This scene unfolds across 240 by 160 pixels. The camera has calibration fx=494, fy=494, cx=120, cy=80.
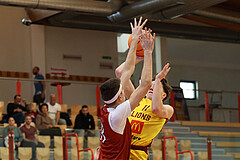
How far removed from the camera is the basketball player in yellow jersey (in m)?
4.70

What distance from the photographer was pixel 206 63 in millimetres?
21969

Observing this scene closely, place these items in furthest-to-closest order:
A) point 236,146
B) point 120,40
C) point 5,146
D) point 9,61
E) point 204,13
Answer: point 120,40
point 9,61
point 204,13
point 236,146
point 5,146

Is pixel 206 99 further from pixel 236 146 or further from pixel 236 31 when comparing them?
pixel 236 146

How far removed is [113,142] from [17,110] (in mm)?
8826

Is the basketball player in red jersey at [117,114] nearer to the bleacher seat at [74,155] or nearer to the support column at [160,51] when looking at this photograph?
the bleacher seat at [74,155]

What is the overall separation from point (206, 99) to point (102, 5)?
5337mm

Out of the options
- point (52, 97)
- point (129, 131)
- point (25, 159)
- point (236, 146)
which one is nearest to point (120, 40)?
point (52, 97)

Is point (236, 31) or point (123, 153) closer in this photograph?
point (123, 153)

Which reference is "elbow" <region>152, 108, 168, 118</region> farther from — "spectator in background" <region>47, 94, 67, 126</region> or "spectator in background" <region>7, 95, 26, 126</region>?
"spectator in background" <region>47, 94, 67, 126</region>

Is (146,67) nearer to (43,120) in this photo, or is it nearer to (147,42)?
(147,42)

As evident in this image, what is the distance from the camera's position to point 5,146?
354 inches

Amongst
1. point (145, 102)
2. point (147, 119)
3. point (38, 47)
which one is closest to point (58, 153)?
point (145, 102)

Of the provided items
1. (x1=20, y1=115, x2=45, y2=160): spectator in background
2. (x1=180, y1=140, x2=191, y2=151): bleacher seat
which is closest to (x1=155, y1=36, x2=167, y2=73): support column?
(x1=180, y1=140, x2=191, y2=151): bleacher seat

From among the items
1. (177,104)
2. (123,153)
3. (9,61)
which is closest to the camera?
(123,153)
